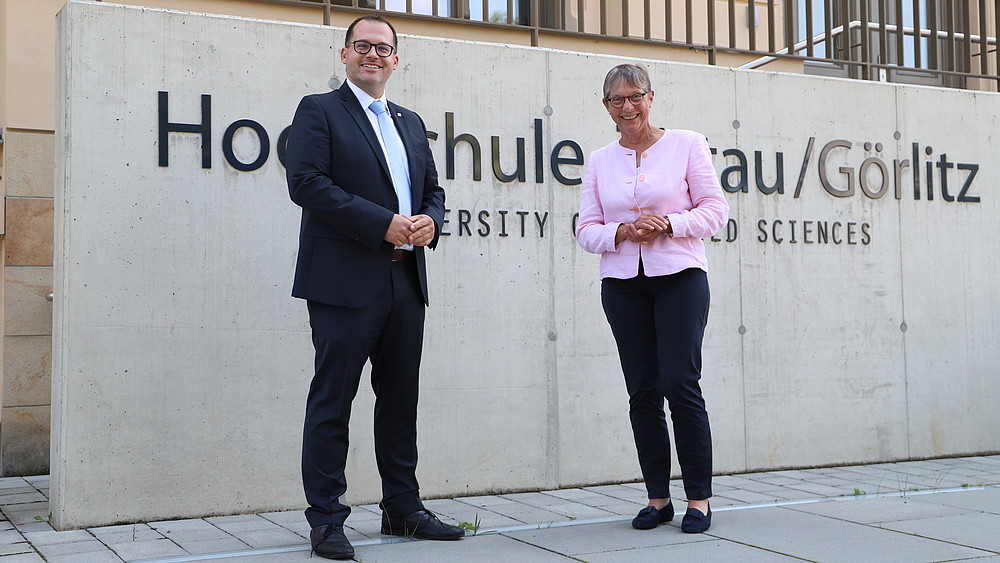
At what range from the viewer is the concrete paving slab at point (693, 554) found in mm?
3545

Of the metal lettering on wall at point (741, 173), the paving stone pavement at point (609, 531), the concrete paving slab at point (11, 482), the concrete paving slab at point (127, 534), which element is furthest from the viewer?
the concrete paving slab at point (11, 482)

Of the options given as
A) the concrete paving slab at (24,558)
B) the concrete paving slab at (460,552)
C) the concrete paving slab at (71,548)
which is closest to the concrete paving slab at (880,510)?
the concrete paving slab at (460,552)

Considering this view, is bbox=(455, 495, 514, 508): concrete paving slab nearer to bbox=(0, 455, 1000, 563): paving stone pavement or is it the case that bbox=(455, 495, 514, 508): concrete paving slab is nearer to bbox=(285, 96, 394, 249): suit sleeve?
bbox=(0, 455, 1000, 563): paving stone pavement

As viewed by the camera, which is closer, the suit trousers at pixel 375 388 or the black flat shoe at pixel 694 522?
the suit trousers at pixel 375 388

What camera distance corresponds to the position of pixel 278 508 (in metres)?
4.60

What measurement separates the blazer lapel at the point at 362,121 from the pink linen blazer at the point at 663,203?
89 cm

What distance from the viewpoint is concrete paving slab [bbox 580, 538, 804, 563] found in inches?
140

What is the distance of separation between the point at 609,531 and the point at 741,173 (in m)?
2.40

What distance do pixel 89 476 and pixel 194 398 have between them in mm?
504

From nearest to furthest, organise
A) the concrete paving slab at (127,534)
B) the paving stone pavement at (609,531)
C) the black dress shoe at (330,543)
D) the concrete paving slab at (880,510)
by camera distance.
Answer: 1. the black dress shoe at (330,543)
2. the paving stone pavement at (609,531)
3. the concrete paving slab at (127,534)
4. the concrete paving slab at (880,510)

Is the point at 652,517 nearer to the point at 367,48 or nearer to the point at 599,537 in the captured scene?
the point at 599,537

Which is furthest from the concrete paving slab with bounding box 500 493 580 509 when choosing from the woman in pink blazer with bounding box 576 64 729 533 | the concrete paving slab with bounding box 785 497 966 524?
the concrete paving slab with bounding box 785 497 966 524

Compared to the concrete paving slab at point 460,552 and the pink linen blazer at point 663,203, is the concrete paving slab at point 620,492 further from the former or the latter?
the pink linen blazer at point 663,203

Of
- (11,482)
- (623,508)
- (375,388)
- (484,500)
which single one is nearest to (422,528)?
(375,388)
